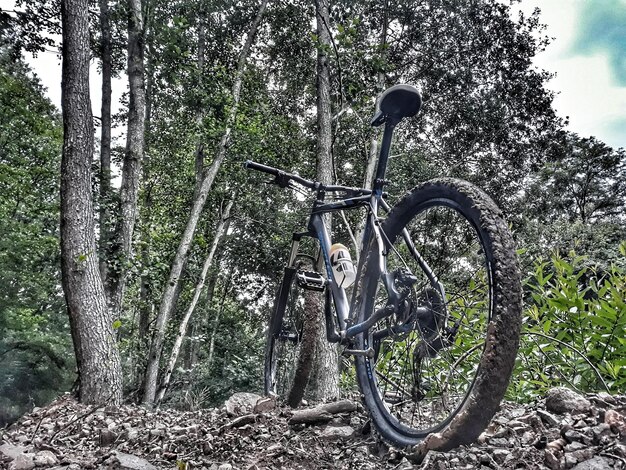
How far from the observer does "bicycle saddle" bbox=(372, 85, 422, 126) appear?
2.26 metres

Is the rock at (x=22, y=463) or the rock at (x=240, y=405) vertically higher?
the rock at (x=240, y=405)

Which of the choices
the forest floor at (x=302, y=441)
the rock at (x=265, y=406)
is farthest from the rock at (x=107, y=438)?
the rock at (x=265, y=406)

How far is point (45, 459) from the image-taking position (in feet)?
7.28

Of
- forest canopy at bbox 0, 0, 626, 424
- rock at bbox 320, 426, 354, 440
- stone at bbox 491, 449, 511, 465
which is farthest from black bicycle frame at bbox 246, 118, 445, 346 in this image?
forest canopy at bbox 0, 0, 626, 424

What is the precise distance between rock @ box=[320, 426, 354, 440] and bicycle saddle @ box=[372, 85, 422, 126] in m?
1.83

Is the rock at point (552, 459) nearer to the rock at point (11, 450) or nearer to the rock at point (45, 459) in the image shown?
the rock at point (45, 459)

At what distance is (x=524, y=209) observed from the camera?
1573 cm

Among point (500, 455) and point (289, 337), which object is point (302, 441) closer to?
point (500, 455)

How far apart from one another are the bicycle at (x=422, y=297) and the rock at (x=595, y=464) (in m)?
0.36

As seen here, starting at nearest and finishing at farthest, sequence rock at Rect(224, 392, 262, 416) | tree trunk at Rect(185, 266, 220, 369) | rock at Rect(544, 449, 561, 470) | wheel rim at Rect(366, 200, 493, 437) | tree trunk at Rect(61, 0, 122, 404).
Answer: rock at Rect(544, 449, 561, 470) < wheel rim at Rect(366, 200, 493, 437) < rock at Rect(224, 392, 262, 416) < tree trunk at Rect(61, 0, 122, 404) < tree trunk at Rect(185, 266, 220, 369)

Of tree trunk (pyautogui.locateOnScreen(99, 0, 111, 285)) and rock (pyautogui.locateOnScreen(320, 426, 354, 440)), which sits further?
tree trunk (pyautogui.locateOnScreen(99, 0, 111, 285))

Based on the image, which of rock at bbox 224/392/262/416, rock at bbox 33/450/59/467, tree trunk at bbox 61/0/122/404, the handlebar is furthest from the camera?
tree trunk at bbox 61/0/122/404

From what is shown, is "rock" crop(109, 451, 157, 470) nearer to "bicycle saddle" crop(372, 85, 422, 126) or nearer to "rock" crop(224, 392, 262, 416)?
"rock" crop(224, 392, 262, 416)

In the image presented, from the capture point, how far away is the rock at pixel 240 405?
2949 millimetres
